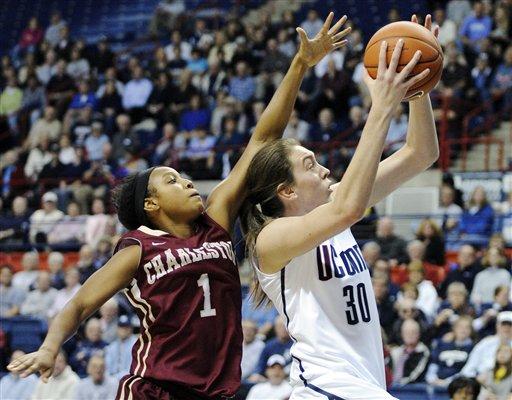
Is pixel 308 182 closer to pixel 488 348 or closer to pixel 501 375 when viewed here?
pixel 501 375

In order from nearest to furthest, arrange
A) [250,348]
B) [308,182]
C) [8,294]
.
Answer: [308,182]
[250,348]
[8,294]

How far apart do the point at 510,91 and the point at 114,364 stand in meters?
6.81

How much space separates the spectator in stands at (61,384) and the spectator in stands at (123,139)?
22.5 feet

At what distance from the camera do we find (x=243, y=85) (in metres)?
17.1

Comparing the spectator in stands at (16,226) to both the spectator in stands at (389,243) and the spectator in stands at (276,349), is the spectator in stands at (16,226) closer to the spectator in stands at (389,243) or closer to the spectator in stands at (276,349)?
the spectator in stands at (389,243)

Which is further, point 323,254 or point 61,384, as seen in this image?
point 61,384

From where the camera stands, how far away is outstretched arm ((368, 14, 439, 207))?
15.3 feet

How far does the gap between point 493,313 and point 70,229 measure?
272 inches

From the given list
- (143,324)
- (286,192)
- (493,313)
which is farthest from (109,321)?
(286,192)

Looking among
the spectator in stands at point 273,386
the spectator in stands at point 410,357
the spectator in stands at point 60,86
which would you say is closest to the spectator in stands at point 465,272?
the spectator in stands at point 410,357

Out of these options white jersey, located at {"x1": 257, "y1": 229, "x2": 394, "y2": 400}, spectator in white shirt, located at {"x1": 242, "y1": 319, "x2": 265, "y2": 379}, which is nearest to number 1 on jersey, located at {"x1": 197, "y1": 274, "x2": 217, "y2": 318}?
white jersey, located at {"x1": 257, "y1": 229, "x2": 394, "y2": 400}

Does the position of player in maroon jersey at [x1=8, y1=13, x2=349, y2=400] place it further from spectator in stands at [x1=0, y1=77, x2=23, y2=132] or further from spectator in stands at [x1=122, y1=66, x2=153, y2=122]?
spectator in stands at [x1=0, y1=77, x2=23, y2=132]

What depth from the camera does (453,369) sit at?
31.6 feet

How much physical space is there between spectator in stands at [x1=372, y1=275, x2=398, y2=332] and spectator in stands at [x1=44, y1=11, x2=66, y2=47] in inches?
464
